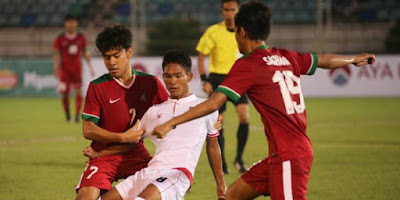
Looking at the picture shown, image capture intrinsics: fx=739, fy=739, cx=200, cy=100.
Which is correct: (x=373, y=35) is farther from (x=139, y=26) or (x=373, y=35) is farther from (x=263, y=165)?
(x=263, y=165)

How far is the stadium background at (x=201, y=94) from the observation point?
947 cm

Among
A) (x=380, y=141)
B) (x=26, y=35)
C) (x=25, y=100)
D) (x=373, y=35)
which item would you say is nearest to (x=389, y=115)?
(x=380, y=141)

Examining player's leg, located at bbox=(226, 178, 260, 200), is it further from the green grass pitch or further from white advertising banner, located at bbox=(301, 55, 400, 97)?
white advertising banner, located at bbox=(301, 55, 400, 97)

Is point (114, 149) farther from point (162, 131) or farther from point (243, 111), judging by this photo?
point (243, 111)

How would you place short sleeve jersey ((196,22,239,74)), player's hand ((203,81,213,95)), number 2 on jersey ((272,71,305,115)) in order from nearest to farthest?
number 2 on jersey ((272,71,305,115)) → player's hand ((203,81,213,95)) → short sleeve jersey ((196,22,239,74))

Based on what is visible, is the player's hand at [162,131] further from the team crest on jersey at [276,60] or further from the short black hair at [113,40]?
the short black hair at [113,40]

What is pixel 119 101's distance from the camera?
20.5 ft

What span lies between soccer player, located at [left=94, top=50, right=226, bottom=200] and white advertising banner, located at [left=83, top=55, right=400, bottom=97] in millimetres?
19610

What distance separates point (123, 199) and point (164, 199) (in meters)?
0.36

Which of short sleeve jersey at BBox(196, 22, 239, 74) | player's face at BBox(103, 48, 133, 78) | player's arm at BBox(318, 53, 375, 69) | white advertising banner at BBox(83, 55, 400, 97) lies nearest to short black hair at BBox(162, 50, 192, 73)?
player's face at BBox(103, 48, 133, 78)

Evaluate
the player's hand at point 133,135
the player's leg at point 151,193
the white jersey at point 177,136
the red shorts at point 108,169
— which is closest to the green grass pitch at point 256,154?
the red shorts at point 108,169

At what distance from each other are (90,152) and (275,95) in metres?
1.71

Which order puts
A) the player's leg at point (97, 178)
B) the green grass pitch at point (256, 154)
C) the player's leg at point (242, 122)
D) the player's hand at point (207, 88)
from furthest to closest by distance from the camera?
the player's leg at point (242, 122) < the player's hand at point (207, 88) < the green grass pitch at point (256, 154) < the player's leg at point (97, 178)

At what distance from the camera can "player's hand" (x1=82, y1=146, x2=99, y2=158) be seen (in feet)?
19.5
